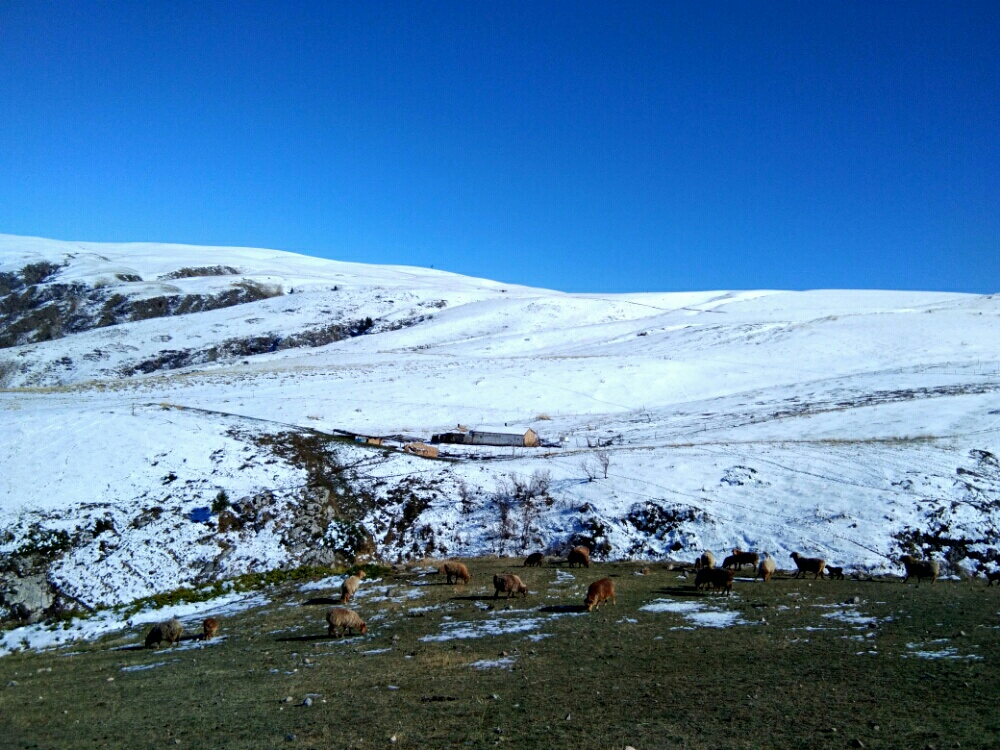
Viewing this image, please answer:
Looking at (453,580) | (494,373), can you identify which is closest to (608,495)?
(453,580)

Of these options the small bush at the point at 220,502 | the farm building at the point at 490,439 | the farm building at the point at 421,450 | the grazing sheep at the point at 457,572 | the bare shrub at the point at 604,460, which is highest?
the farm building at the point at 490,439

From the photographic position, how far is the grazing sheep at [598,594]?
19.1m

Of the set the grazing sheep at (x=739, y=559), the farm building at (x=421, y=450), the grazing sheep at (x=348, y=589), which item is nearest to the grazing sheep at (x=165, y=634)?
the grazing sheep at (x=348, y=589)

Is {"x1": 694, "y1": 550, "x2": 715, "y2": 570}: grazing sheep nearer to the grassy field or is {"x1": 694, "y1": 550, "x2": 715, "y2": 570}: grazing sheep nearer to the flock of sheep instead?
the flock of sheep

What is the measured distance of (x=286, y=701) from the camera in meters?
13.0

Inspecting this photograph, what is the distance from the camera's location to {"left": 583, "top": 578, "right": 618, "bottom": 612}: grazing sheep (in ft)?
62.8

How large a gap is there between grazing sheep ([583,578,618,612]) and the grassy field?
31 cm

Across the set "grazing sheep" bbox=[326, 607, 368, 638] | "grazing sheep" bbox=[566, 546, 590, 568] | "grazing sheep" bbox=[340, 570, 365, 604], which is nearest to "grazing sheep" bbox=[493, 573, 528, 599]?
"grazing sheep" bbox=[326, 607, 368, 638]

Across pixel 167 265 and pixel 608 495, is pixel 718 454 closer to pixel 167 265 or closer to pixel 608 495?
pixel 608 495

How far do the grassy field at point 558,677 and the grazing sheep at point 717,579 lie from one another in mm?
467

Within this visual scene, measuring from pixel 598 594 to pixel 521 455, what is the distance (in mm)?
19398

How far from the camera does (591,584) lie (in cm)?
2061

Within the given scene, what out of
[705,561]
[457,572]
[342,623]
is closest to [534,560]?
[457,572]

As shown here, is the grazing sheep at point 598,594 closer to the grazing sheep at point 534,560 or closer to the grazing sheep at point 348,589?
the grazing sheep at point 534,560
